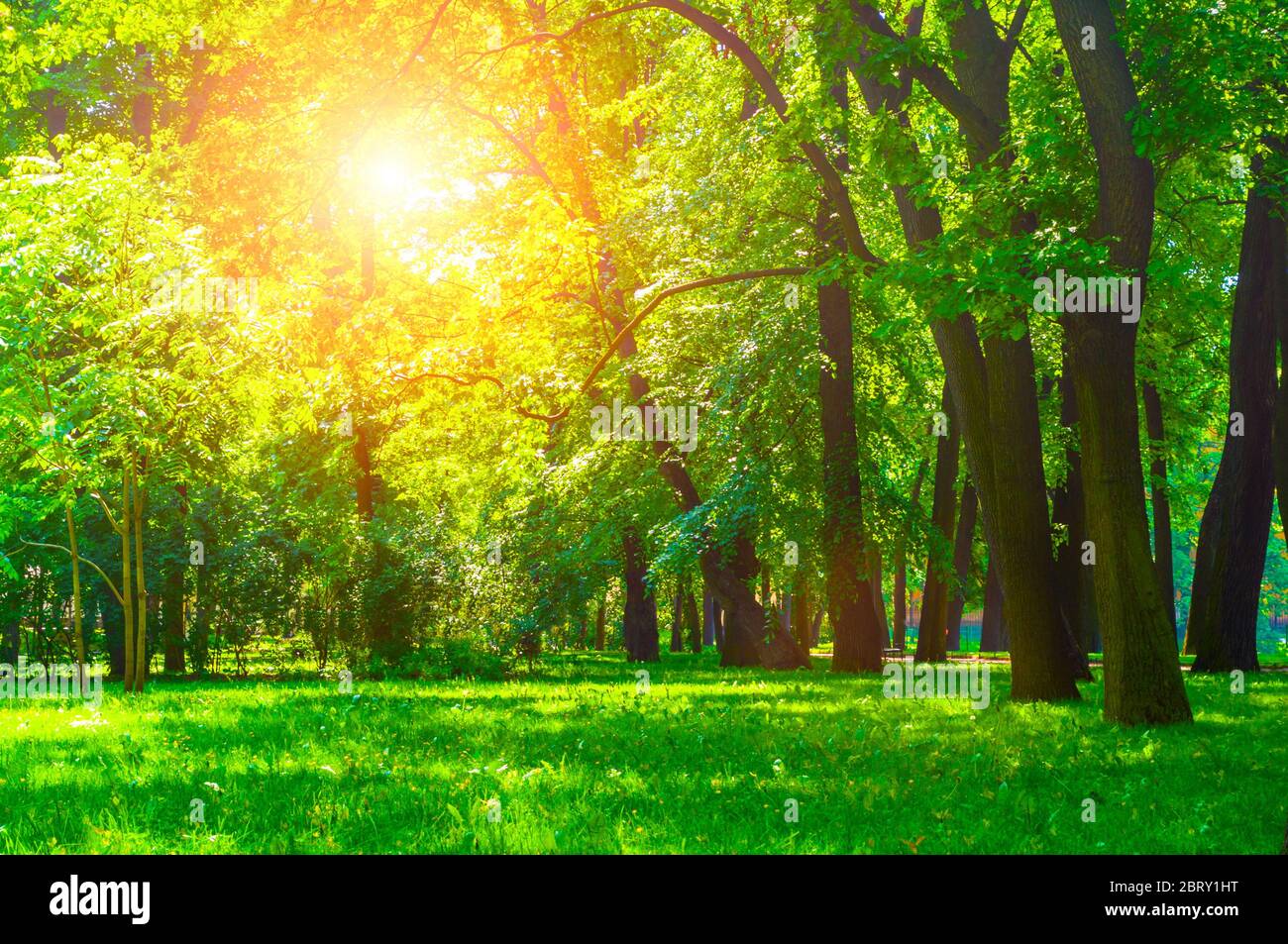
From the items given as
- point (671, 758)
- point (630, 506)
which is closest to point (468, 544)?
point (630, 506)

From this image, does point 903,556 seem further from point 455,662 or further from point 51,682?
point 51,682

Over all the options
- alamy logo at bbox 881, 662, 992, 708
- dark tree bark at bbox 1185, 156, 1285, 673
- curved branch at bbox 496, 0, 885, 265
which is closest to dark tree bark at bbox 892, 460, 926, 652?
alamy logo at bbox 881, 662, 992, 708

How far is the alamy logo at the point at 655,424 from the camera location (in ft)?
73.3

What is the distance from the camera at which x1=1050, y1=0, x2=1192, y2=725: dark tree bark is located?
10.7m

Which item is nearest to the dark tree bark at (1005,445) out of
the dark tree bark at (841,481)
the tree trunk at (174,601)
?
the dark tree bark at (841,481)

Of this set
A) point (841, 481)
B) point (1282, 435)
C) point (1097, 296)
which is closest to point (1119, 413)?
point (1097, 296)

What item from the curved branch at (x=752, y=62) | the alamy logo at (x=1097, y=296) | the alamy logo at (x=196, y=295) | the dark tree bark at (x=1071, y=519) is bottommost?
the dark tree bark at (x=1071, y=519)

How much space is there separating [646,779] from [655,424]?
1513 centimetres

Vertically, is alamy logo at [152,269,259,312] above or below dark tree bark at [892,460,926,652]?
above

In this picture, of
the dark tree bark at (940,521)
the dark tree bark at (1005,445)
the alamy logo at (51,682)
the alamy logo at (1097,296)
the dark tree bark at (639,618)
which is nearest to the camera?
the alamy logo at (1097,296)

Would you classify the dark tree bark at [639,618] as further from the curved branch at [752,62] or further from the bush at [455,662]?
the curved branch at [752,62]
